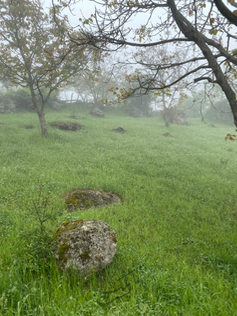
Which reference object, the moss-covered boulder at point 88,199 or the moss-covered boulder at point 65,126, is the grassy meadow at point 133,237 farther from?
the moss-covered boulder at point 65,126

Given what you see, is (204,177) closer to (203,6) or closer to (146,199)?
(146,199)

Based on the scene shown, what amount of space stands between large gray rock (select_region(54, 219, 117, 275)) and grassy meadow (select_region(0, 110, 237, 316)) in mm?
178

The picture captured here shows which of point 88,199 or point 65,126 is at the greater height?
point 65,126

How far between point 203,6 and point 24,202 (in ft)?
33.2

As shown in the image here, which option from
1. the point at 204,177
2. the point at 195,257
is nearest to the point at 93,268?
the point at 195,257

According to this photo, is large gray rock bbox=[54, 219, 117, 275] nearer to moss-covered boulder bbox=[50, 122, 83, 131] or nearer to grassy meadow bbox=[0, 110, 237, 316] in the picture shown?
grassy meadow bbox=[0, 110, 237, 316]

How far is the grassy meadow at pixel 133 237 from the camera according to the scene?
9.32ft

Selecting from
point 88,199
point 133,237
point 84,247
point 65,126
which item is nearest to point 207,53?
point 133,237

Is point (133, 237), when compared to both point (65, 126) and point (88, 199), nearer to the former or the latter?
point (88, 199)

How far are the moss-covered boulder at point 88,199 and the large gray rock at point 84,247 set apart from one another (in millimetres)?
2653

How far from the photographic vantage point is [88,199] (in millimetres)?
7254

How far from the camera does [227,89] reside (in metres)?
5.84

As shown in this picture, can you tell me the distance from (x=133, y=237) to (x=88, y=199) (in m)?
2.72

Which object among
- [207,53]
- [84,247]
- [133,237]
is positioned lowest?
[133,237]
